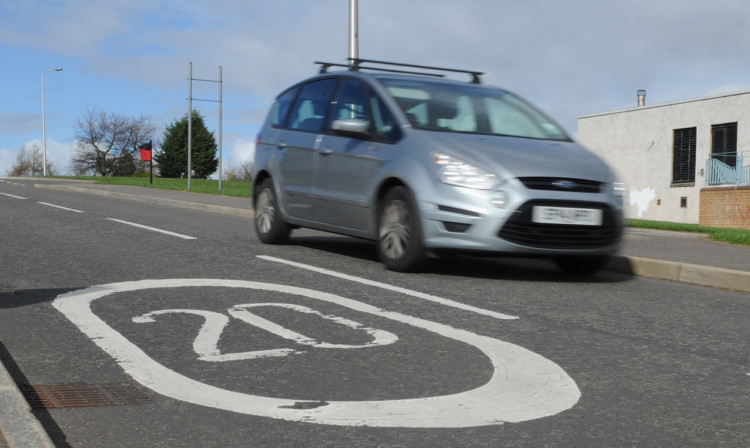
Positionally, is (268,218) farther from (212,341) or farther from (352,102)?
(212,341)

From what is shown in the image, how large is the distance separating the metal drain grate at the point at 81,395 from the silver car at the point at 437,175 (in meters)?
4.03

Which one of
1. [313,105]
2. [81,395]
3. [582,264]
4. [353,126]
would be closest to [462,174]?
[353,126]

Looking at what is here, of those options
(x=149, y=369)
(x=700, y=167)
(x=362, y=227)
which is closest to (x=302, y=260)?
(x=362, y=227)

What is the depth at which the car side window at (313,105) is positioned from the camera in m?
9.44

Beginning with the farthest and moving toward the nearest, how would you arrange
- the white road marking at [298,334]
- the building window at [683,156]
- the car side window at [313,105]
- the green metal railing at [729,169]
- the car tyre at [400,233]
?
the building window at [683,156], the green metal railing at [729,169], the car side window at [313,105], the car tyre at [400,233], the white road marking at [298,334]

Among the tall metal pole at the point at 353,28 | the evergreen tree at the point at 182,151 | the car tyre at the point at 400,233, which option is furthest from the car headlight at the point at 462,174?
the evergreen tree at the point at 182,151

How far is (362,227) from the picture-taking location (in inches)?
335

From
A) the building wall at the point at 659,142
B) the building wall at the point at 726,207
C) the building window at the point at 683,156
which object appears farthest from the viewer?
the building window at the point at 683,156

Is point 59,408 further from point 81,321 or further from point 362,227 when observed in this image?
point 362,227

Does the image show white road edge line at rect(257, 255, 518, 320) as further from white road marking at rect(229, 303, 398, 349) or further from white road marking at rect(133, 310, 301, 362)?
white road marking at rect(133, 310, 301, 362)

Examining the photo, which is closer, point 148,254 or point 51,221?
point 148,254

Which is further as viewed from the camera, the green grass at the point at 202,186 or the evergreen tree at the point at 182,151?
the evergreen tree at the point at 182,151

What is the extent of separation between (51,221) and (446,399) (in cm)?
1019

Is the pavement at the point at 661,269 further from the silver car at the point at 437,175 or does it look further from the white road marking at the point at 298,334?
the white road marking at the point at 298,334
